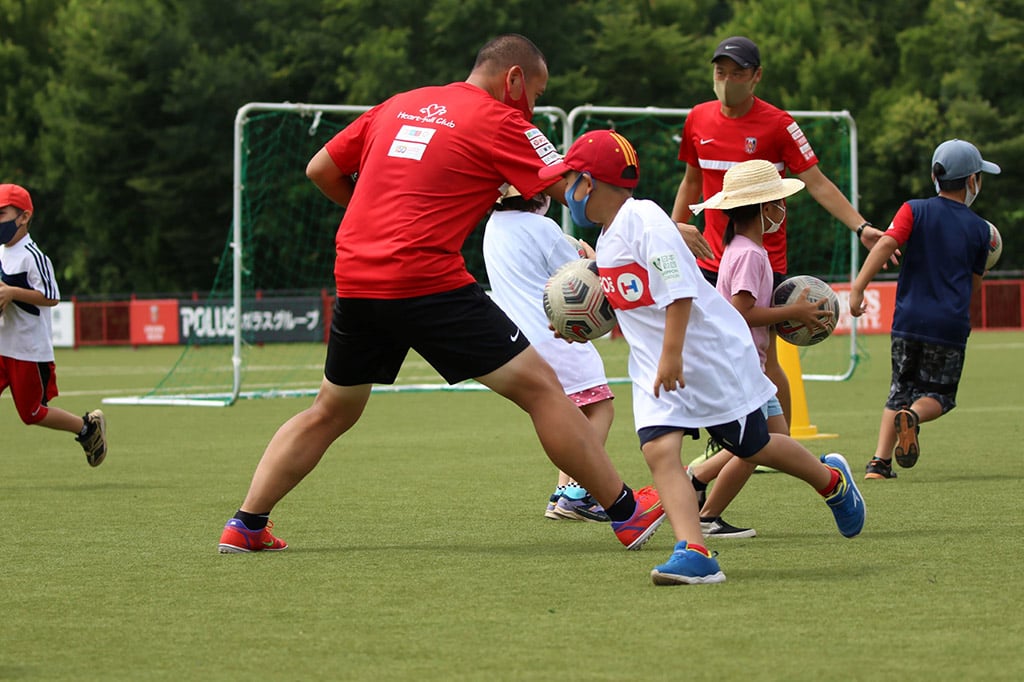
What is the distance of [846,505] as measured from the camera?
641cm

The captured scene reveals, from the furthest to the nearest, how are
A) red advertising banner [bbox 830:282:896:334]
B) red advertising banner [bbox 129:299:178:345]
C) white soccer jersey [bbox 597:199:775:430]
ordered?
red advertising banner [bbox 129:299:178:345] → red advertising banner [bbox 830:282:896:334] → white soccer jersey [bbox 597:199:775:430]

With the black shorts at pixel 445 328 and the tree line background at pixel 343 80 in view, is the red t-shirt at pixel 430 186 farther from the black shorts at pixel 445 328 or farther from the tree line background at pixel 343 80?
the tree line background at pixel 343 80

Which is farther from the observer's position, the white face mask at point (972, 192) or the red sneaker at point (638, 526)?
the white face mask at point (972, 192)

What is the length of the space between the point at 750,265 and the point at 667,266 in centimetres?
115

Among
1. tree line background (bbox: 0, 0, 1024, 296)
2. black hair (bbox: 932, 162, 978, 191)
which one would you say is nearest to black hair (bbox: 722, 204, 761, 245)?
black hair (bbox: 932, 162, 978, 191)

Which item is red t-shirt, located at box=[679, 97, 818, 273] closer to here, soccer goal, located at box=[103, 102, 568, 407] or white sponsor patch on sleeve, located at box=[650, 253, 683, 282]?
white sponsor patch on sleeve, located at box=[650, 253, 683, 282]

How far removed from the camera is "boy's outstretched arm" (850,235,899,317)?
8695 millimetres

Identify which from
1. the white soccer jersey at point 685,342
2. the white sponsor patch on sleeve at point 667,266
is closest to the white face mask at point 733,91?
the white soccer jersey at point 685,342

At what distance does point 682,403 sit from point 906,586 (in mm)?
1003

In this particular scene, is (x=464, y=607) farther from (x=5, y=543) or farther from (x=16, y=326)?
(x=16, y=326)

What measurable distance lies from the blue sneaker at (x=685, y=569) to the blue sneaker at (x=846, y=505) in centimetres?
103

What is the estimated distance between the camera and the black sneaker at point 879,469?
909 cm

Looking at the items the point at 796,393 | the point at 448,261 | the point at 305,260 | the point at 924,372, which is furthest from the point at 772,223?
the point at 305,260

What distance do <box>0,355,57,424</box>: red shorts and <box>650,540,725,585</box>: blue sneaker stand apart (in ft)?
18.4
